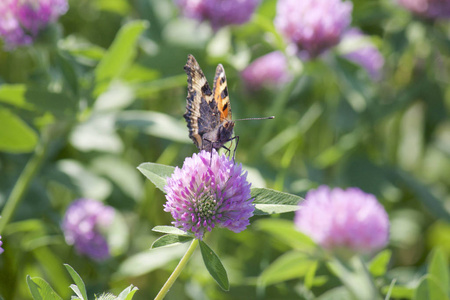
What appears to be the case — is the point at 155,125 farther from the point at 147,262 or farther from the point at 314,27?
the point at 314,27

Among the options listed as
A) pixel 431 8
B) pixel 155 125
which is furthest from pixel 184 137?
pixel 431 8

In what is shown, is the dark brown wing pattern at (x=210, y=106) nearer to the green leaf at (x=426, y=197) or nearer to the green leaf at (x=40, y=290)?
the green leaf at (x=40, y=290)

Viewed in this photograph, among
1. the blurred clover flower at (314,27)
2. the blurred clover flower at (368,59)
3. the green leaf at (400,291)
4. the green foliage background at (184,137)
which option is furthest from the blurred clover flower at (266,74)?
the green leaf at (400,291)

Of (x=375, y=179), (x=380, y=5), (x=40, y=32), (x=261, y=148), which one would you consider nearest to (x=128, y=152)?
(x=261, y=148)

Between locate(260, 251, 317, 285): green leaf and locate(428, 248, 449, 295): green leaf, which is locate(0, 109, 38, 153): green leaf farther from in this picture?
locate(428, 248, 449, 295): green leaf

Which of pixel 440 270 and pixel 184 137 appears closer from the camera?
pixel 440 270

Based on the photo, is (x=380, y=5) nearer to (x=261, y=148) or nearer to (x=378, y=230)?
(x=261, y=148)
